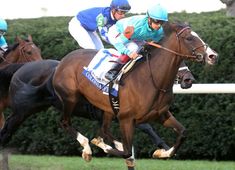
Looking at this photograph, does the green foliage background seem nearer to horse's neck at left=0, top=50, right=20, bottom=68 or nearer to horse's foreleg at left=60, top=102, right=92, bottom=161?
horse's neck at left=0, top=50, right=20, bottom=68

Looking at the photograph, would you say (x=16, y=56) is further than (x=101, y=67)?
Yes

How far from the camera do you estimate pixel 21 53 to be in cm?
1002

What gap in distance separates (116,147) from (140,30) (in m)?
1.52

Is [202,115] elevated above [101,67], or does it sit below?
below

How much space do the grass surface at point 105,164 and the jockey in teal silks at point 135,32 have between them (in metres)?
1.63

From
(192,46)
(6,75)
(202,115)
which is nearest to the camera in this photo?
(192,46)

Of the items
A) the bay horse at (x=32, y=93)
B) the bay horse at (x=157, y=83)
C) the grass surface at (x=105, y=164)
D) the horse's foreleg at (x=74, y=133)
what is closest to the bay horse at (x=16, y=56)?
the bay horse at (x=32, y=93)

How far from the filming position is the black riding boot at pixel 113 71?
801 centimetres

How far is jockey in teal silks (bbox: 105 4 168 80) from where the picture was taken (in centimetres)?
768

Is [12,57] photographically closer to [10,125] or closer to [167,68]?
[10,125]

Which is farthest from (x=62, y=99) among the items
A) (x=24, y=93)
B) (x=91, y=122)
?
(x=91, y=122)

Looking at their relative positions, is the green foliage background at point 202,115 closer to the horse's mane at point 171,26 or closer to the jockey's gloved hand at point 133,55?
the horse's mane at point 171,26

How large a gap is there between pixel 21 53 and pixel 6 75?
436 mm


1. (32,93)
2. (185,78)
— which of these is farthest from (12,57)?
(185,78)
